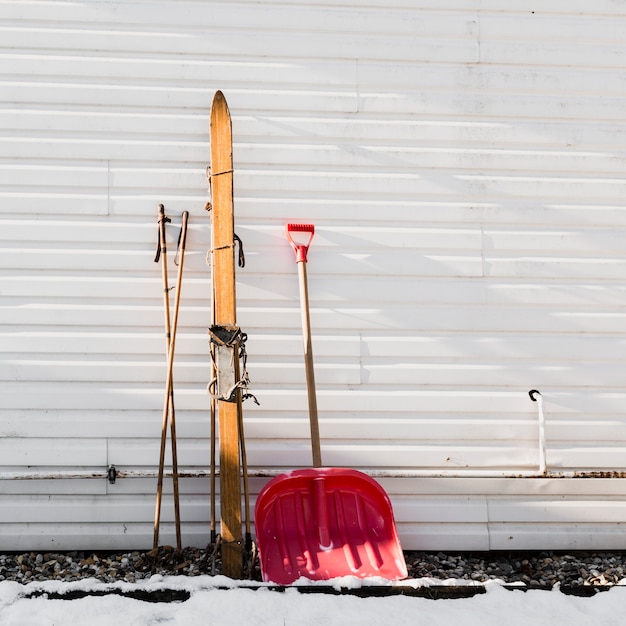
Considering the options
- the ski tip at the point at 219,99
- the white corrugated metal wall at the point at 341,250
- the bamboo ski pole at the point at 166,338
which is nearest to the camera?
the bamboo ski pole at the point at 166,338

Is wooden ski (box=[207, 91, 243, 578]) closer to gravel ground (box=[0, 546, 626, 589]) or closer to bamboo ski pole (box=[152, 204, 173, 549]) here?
gravel ground (box=[0, 546, 626, 589])

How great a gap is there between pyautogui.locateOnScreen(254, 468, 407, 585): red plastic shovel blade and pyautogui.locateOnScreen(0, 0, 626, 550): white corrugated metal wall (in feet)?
0.75

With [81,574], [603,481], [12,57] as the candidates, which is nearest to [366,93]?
[12,57]

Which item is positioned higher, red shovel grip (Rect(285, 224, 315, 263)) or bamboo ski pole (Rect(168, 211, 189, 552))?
red shovel grip (Rect(285, 224, 315, 263))

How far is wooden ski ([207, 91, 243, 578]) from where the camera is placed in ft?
10.1

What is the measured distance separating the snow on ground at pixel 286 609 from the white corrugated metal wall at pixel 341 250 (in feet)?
2.11

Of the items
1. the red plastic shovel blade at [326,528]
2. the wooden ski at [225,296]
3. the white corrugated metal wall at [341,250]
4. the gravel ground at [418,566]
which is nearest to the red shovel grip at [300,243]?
the white corrugated metal wall at [341,250]

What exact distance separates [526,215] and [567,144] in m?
0.48

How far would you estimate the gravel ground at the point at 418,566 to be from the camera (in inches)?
127

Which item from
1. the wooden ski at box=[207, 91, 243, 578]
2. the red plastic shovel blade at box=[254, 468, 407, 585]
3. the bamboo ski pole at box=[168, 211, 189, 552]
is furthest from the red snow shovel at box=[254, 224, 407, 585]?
the bamboo ski pole at box=[168, 211, 189, 552]

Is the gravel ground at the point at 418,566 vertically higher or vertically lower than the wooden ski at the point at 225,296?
lower

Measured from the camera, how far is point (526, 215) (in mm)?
3578

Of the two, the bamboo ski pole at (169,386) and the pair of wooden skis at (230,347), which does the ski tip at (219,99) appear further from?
the bamboo ski pole at (169,386)

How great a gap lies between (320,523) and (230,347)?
39.6 inches
